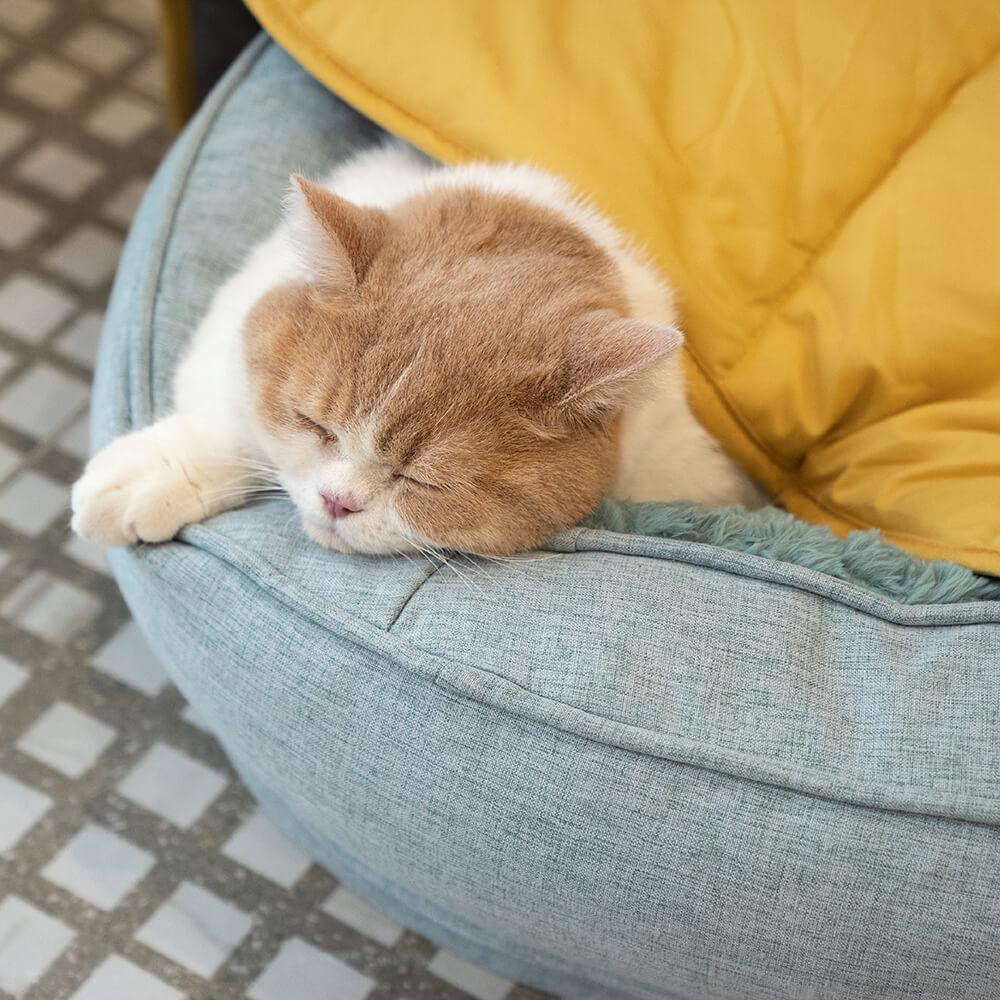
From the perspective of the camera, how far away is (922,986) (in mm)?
885

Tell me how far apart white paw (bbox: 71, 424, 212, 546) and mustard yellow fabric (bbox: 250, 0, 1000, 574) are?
0.49 metres

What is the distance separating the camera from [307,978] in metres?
1.23

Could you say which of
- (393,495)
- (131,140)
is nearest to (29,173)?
Answer: (131,140)

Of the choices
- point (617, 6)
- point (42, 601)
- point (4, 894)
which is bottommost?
point (4, 894)

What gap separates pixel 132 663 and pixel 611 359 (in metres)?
0.90

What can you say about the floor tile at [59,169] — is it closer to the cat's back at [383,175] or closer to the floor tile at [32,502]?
the floor tile at [32,502]

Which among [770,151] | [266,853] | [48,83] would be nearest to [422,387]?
[770,151]

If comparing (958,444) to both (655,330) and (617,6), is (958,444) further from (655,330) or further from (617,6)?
(617,6)

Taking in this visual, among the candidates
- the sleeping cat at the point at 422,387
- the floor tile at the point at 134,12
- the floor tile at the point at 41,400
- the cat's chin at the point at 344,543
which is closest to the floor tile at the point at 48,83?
the floor tile at the point at 134,12

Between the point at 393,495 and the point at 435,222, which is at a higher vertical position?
the point at 435,222

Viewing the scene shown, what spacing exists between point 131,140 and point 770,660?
1.73m

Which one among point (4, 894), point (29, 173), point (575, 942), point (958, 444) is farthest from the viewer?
point (29, 173)

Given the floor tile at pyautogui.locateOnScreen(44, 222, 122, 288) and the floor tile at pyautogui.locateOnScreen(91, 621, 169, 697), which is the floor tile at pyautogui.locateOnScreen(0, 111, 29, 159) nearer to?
the floor tile at pyautogui.locateOnScreen(44, 222, 122, 288)

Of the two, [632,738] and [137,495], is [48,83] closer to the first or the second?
Answer: [137,495]
